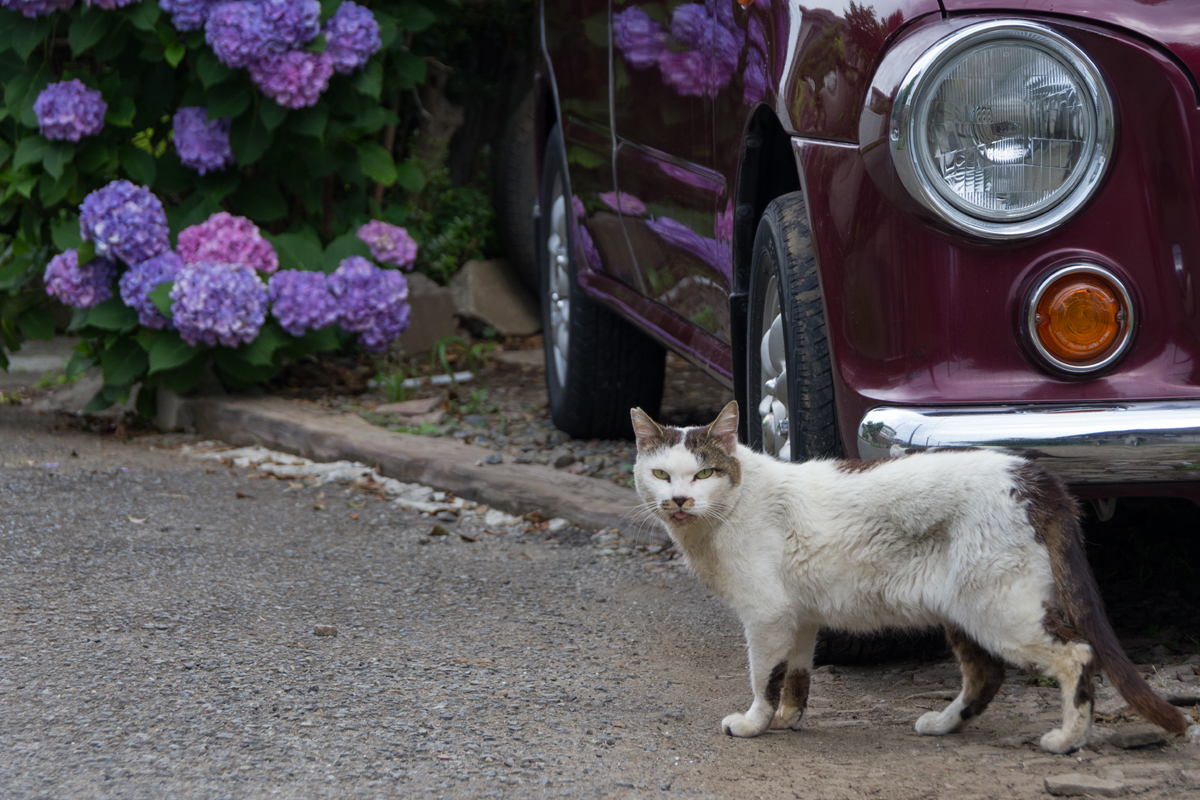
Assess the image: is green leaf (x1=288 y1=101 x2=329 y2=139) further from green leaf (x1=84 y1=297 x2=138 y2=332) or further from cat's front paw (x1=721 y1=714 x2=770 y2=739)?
cat's front paw (x1=721 y1=714 x2=770 y2=739)

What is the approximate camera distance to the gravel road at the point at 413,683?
204cm

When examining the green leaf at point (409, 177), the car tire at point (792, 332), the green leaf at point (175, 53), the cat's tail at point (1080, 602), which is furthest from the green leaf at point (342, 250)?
the cat's tail at point (1080, 602)

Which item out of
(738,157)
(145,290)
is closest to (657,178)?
(738,157)

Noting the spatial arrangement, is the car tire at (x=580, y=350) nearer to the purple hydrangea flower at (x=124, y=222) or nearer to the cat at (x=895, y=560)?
the purple hydrangea flower at (x=124, y=222)

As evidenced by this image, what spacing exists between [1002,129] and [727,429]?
2.42 ft

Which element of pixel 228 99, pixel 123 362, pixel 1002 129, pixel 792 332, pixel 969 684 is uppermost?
pixel 228 99

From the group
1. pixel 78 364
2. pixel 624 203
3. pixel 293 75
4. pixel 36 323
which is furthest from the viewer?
pixel 36 323

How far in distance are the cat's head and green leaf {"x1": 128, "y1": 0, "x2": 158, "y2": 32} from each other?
3.40 meters

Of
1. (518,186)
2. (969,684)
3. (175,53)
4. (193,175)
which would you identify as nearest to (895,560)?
(969,684)

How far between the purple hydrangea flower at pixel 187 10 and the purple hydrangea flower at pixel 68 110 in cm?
A: 48

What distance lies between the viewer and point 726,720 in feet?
7.59

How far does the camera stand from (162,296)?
509 centimetres

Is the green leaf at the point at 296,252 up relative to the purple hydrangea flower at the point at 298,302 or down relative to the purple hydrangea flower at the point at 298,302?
up

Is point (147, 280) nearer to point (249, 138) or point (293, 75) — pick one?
point (249, 138)
